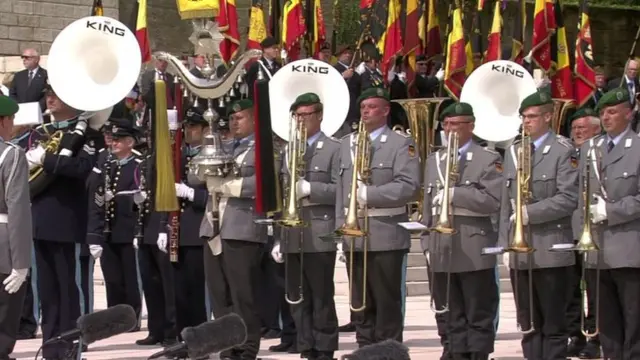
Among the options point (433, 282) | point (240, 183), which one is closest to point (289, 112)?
point (240, 183)

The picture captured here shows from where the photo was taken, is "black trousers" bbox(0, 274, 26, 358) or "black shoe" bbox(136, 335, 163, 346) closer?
"black trousers" bbox(0, 274, 26, 358)

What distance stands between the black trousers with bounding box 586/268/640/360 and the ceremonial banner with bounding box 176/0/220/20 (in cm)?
536

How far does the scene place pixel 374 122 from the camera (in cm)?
1172

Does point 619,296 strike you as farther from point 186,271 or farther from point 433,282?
point 186,271

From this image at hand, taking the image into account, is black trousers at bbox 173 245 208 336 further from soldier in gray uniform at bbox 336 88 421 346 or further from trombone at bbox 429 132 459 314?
trombone at bbox 429 132 459 314

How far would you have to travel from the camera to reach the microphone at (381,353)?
27.9 feet

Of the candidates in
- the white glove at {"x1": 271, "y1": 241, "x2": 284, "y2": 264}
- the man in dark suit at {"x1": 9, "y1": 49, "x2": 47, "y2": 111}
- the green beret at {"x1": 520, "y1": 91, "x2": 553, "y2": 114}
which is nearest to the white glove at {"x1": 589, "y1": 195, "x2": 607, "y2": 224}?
the green beret at {"x1": 520, "y1": 91, "x2": 553, "y2": 114}

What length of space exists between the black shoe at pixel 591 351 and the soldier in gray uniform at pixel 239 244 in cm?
273

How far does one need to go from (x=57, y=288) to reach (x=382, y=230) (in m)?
2.61

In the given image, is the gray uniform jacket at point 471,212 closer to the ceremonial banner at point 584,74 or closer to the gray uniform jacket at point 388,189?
the gray uniform jacket at point 388,189

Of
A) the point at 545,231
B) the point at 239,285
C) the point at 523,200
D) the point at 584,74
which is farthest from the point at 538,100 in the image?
the point at 584,74

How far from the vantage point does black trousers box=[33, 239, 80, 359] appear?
1189cm

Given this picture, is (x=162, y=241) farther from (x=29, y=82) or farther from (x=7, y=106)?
(x=29, y=82)

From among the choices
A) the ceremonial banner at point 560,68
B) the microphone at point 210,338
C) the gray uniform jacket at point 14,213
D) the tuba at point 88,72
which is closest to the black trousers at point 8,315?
the gray uniform jacket at point 14,213
